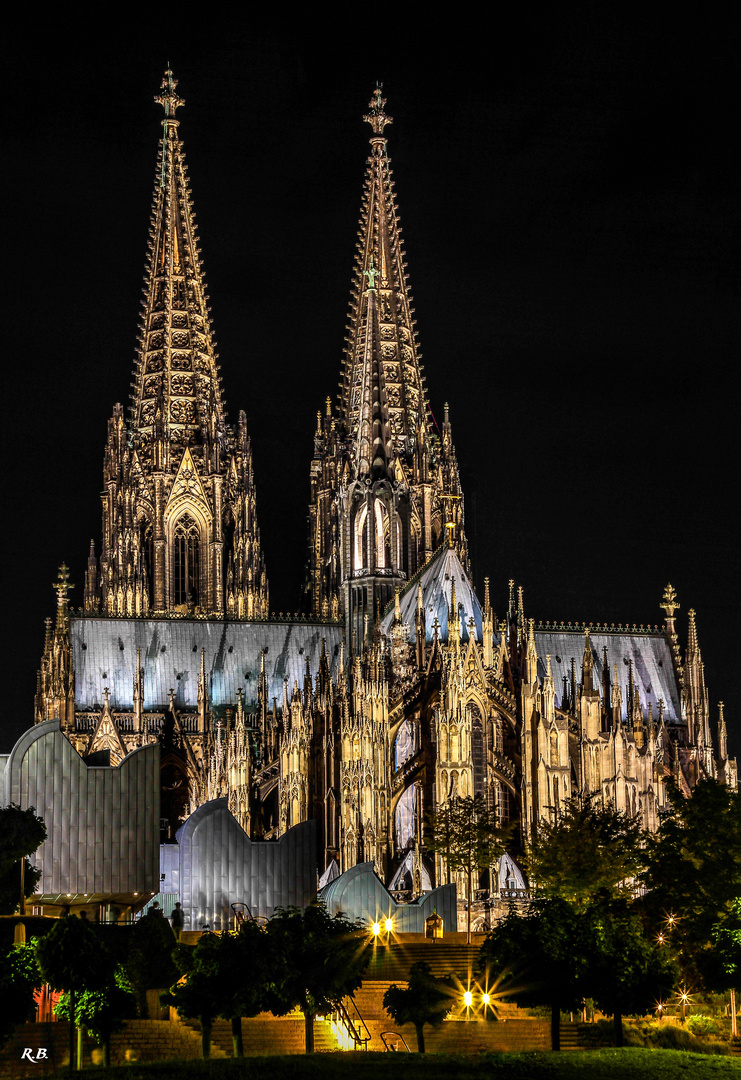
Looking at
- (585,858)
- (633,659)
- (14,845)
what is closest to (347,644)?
(633,659)

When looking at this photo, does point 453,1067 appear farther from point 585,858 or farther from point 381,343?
point 381,343

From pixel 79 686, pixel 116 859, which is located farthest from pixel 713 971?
pixel 79 686

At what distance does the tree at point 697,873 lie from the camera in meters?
64.8

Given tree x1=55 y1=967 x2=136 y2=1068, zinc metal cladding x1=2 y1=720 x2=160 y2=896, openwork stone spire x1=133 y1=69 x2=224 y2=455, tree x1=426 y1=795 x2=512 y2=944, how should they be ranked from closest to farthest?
tree x1=55 y1=967 x2=136 y2=1068 → zinc metal cladding x1=2 y1=720 x2=160 y2=896 → tree x1=426 y1=795 x2=512 y2=944 → openwork stone spire x1=133 y1=69 x2=224 y2=455

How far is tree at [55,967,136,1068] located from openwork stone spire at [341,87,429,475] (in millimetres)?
69408

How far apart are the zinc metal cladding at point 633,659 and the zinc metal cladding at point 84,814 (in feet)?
142

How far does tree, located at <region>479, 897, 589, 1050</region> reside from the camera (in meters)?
55.3

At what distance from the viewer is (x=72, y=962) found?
51.0 m

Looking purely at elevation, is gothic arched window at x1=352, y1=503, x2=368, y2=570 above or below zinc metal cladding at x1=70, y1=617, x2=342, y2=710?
above

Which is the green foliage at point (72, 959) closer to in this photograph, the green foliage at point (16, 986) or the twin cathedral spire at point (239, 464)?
the green foliage at point (16, 986)

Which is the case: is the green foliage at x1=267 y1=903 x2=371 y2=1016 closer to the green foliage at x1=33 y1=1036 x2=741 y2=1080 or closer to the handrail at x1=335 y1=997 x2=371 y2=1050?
the handrail at x1=335 y1=997 x2=371 y2=1050

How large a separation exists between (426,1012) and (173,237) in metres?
80.3

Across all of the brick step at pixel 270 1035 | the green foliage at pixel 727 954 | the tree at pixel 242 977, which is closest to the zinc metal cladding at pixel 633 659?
the green foliage at pixel 727 954

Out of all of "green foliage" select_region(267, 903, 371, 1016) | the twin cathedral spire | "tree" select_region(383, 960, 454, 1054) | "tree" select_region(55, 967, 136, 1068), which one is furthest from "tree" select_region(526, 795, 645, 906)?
the twin cathedral spire
